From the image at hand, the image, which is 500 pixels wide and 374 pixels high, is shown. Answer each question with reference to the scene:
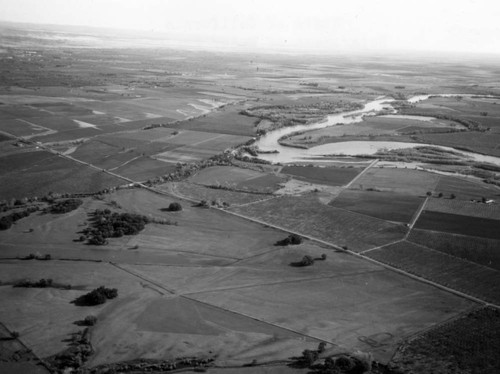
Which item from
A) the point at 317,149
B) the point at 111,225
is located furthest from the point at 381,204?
the point at 317,149

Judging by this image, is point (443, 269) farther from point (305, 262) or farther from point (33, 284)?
point (33, 284)

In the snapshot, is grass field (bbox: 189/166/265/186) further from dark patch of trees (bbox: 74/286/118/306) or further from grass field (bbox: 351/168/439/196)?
dark patch of trees (bbox: 74/286/118/306)

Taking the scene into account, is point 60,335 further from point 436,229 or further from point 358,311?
point 436,229

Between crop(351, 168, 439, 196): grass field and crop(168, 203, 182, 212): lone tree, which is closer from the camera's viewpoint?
crop(168, 203, 182, 212): lone tree

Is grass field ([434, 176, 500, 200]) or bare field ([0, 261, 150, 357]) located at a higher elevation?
grass field ([434, 176, 500, 200])

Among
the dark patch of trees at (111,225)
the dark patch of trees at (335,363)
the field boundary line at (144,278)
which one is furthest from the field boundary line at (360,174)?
the dark patch of trees at (335,363)

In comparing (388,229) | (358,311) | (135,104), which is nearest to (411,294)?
(358,311)

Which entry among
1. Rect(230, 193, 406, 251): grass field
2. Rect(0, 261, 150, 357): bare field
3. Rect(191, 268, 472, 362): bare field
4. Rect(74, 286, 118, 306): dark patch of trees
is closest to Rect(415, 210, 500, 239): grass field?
Rect(230, 193, 406, 251): grass field

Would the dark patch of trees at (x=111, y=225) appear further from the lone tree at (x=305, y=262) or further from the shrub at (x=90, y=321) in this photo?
the lone tree at (x=305, y=262)
